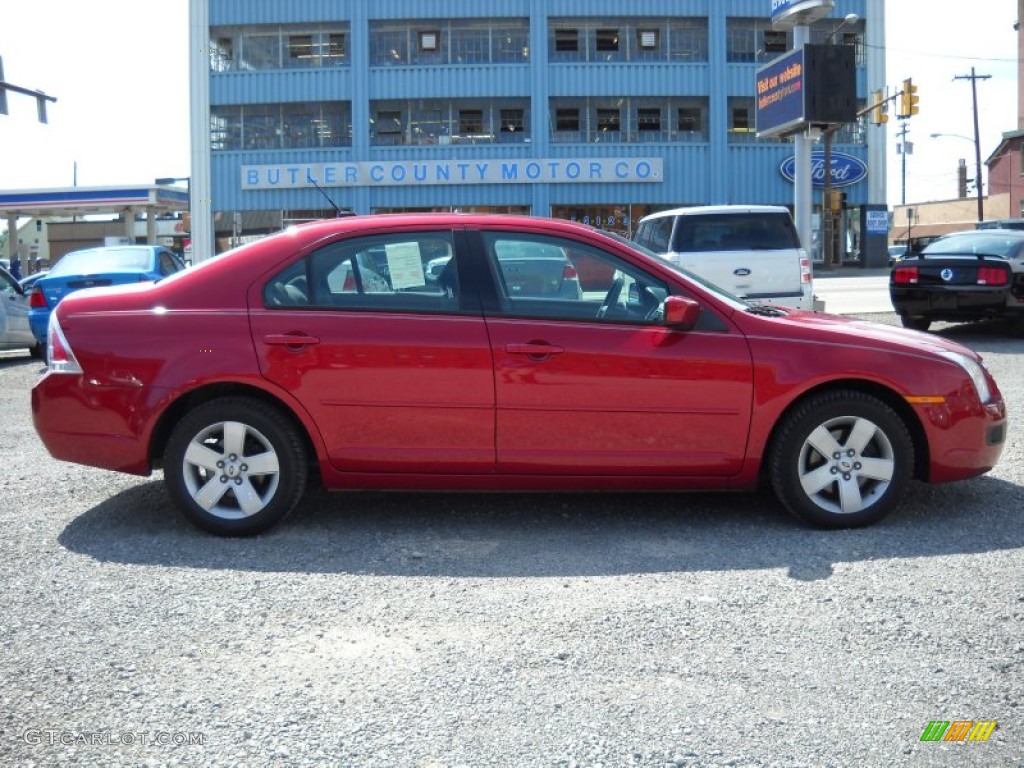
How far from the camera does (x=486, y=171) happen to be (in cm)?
4228

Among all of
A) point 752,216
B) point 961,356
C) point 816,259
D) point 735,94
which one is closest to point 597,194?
point 735,94

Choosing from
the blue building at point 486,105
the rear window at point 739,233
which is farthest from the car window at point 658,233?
the blue building at point 486,105

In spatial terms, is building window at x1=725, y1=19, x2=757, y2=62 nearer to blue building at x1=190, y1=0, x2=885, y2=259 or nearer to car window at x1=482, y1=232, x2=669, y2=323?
blue building at x1=190, y1=0, x2=885, y2=259

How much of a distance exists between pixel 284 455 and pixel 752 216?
869 centimetres

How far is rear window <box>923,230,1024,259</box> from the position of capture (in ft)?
45.3

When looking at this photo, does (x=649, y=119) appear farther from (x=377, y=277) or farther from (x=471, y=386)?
(x=471, y=386)

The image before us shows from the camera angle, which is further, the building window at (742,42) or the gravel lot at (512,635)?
the building window at (742,42)

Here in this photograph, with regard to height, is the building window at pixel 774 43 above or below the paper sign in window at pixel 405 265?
above

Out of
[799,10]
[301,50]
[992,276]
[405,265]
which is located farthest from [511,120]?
[405,265]

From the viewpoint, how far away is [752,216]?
41.3ft

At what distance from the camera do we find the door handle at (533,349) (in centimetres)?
509

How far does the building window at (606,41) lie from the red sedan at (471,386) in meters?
39.6

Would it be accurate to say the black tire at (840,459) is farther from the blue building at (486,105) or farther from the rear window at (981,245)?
the blue building at (486,105)

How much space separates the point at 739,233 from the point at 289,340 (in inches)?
334
